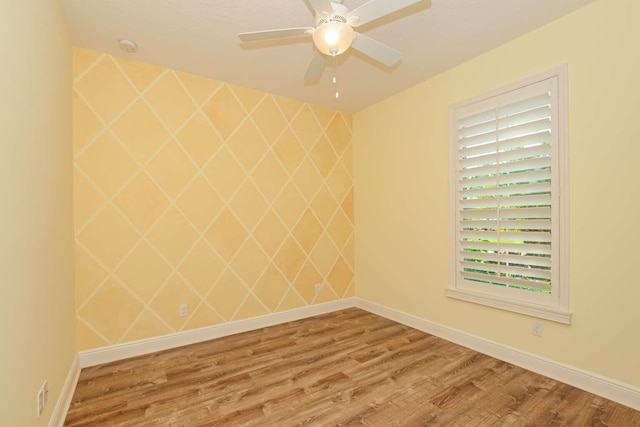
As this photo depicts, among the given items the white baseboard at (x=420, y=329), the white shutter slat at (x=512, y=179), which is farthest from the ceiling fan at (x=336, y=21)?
the white baseboard at (x=420, y=329)

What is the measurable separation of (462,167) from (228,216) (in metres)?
2.48

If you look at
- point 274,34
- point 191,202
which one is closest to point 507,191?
point 274,34

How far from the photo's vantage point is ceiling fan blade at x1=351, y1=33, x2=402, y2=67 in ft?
6.08

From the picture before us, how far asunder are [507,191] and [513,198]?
3.0 inches

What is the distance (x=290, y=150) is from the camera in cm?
377

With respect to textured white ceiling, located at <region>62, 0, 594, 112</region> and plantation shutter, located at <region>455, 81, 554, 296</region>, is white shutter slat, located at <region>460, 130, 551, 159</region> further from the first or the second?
textured white ceiling, located at <region>62, 0, 594, 112</region>

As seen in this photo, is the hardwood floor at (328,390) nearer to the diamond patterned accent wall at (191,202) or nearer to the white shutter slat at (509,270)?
the diamond patterned accent wall at (191,202)

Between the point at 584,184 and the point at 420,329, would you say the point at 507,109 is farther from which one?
the point at 420,329

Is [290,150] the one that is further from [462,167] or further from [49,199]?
[49,199]

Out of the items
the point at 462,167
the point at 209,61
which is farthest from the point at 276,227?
the point at 462,167

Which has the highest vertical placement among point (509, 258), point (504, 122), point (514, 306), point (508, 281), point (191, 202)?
point (504, 122)

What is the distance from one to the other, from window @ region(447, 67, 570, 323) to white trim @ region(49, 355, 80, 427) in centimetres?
319

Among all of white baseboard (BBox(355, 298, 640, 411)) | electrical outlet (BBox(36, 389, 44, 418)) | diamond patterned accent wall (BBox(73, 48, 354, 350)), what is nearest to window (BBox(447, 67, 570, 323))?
white baseboard (BBox(355, 298, 640, 411))

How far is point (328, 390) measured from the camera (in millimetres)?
2225
